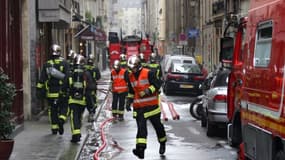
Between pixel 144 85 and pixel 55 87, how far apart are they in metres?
4.37

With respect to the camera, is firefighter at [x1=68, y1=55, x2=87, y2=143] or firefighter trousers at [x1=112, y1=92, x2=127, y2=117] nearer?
firefighter at [x1=68, y1=55, x2=87, y2=143]

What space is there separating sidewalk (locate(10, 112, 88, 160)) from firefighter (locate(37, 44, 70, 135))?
39cm

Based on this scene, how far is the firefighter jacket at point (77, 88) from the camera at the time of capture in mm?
14516

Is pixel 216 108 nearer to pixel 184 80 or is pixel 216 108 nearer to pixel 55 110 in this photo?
pixel 55 110

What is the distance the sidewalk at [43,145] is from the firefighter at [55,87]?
15.4 inches

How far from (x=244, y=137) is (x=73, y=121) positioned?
528 cm

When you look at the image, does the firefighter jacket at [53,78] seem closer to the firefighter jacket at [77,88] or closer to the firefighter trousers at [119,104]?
the firefighter jacket at [77,88]

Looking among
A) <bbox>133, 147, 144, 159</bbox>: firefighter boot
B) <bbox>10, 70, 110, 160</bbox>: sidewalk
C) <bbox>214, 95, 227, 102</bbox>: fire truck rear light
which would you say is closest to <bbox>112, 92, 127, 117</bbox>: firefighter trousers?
<bbox>10, 70, 110, 160</bbox>: sidewalk

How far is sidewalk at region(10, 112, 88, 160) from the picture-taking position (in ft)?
41.2

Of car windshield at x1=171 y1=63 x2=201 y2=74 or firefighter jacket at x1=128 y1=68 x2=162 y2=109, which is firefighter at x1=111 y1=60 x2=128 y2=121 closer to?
firefighter jacket at x1=128 y1=68 x2=162 y2=109

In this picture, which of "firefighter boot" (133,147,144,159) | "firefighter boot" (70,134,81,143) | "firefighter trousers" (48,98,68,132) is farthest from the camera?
"firefighter trousers" (48,98,68,132)

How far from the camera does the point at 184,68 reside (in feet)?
109

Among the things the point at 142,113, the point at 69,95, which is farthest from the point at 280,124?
Result: the point at 69,95

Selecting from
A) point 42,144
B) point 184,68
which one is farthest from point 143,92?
point 184,68
